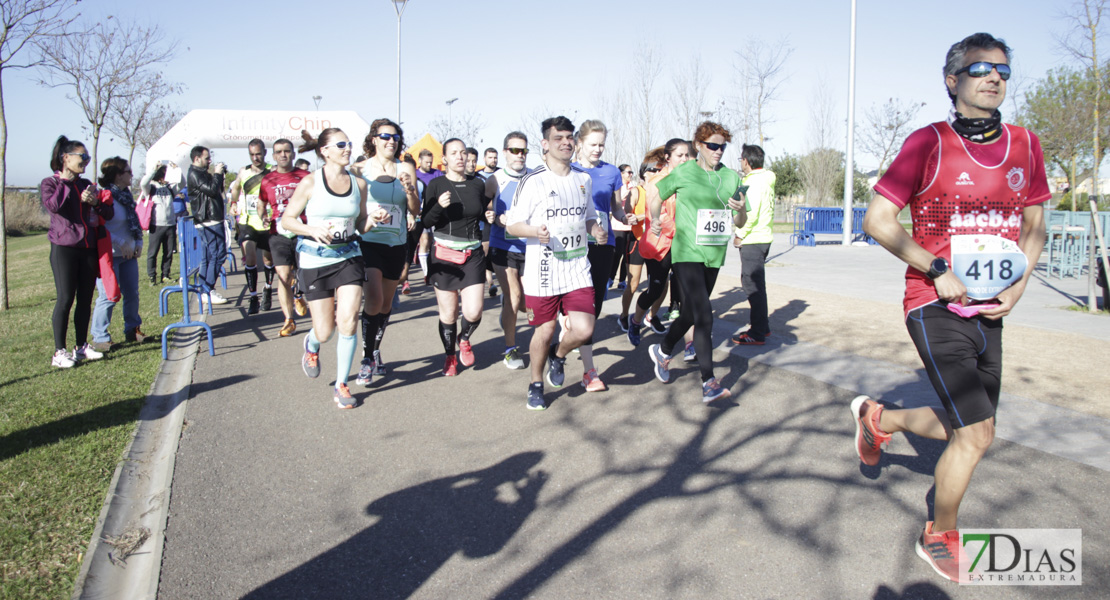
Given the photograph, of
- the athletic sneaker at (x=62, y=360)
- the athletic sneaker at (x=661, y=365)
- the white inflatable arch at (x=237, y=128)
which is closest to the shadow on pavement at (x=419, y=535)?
the athletic sneaker at (x=661, y=365)

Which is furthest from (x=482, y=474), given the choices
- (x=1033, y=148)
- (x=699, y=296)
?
(x=1033, y=148)

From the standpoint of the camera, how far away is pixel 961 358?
2.97 meters

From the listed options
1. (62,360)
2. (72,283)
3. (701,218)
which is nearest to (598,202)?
(701,218)

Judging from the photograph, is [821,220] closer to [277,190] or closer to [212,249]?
[212,249]

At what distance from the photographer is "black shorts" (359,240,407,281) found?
20.3ft

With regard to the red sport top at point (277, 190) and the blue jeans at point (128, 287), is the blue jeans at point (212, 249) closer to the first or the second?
the blue jeans at point (128, 287)

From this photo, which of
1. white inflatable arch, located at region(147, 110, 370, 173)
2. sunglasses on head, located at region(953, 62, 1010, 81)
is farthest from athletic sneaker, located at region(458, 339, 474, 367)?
white inflatable arch, located at region(147, 110, 370, 173)

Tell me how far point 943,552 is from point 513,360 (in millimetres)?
4309

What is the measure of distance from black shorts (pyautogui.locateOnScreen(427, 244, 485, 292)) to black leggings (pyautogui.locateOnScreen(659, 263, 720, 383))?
177 centimetres

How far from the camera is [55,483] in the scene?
158 inches

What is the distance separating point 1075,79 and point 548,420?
24.0 m

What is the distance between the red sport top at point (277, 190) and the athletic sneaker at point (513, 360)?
316 centimetres

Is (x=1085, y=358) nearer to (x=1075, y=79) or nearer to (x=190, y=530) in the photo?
(x=190, y=530)

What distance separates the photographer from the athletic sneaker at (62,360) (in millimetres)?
6809
